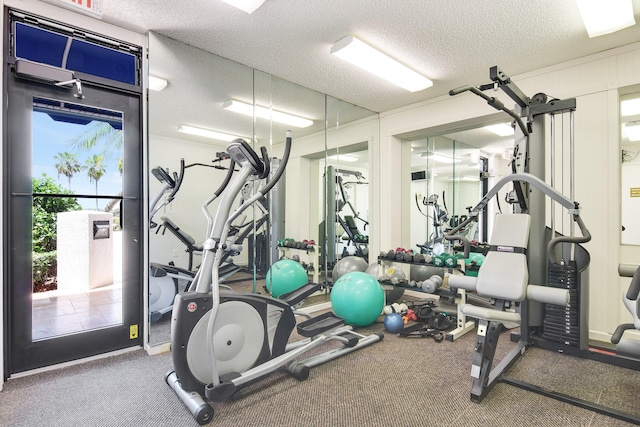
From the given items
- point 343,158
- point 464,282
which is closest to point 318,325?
point 464,282

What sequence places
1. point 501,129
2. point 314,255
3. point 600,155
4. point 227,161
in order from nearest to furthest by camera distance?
point 600,155, point 227,161, point 314,255, point 501,129

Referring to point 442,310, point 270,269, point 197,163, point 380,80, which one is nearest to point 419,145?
point 380,80

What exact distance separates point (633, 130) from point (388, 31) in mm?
3302

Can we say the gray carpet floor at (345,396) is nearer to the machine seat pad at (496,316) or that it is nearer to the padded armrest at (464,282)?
the machine seat pad at (496,316)

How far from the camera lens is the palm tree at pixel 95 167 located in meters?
2.73

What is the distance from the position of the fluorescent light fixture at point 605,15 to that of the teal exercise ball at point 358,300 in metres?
2.81

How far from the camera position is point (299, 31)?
2.79 meters

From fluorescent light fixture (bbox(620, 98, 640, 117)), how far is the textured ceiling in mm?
996

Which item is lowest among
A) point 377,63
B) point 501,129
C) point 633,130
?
point 633,130

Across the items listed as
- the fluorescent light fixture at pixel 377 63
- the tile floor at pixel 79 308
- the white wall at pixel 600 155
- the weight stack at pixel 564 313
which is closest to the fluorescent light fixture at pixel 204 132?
the tile floor at pixel 79 308

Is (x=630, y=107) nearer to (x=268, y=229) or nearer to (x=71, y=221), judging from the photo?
(x=268, y=229)

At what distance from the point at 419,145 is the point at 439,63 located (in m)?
2.58

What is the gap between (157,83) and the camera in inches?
114

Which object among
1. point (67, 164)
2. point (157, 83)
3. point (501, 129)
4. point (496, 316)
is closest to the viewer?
point (496, 316)
